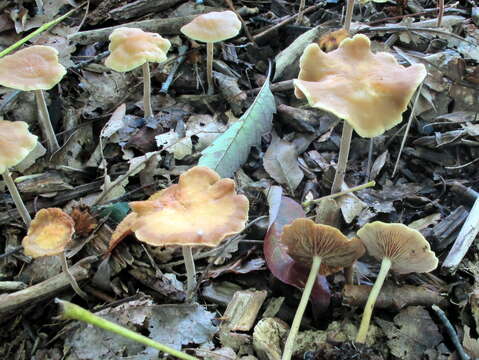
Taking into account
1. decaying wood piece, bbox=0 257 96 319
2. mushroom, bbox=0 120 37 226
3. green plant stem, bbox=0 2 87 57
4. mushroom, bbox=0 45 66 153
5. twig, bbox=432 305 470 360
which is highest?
mushroom, bbox=0 45 66 153

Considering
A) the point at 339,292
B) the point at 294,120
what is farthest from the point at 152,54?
the point at 339,292

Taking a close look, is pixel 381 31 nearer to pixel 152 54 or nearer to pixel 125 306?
A: pixel 152 54

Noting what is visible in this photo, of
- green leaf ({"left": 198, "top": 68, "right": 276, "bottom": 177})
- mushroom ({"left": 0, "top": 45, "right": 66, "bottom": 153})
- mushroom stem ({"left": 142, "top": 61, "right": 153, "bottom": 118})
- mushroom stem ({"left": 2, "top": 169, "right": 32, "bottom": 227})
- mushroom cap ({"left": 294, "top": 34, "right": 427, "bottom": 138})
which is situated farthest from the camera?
mushroom stem ({"left": 142, "top": 61, "right": 153, "bottom": 118})

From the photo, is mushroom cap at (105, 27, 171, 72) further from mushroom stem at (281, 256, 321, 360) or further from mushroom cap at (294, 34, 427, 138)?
mushroom stem at (281, 256, 321, 360)

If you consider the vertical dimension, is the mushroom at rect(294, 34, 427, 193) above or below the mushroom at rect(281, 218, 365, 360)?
above

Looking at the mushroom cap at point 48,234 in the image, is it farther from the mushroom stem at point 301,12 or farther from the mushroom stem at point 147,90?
the mushroom stem at point 301,12

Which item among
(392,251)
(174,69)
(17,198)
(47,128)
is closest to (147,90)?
(174,69)

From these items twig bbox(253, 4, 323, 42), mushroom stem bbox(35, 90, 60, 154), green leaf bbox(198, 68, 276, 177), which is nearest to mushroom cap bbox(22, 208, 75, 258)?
green leaf bbox(198, 68, 276, 177)
